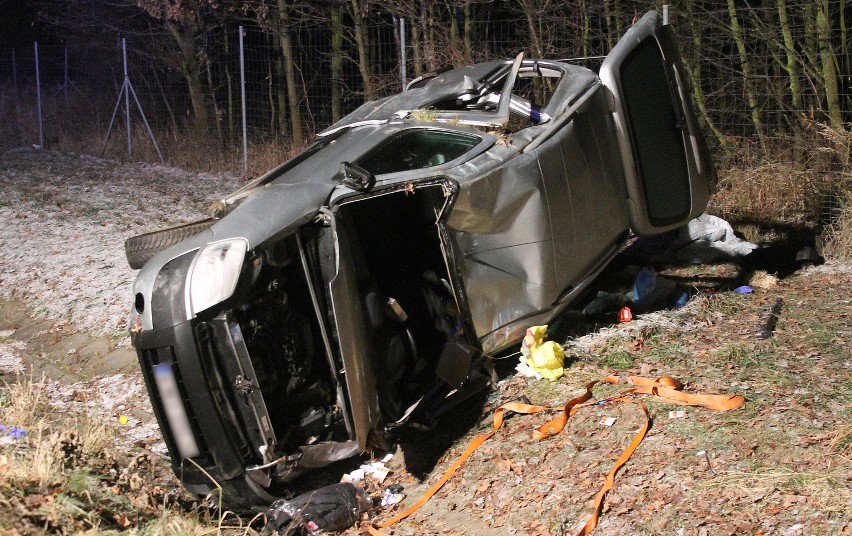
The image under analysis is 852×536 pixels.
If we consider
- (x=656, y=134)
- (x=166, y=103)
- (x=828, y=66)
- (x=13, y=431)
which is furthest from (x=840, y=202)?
(x=166, y=103)

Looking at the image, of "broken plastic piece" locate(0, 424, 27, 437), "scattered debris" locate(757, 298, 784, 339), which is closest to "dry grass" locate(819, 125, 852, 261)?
"scattered debris" locate(757, 298, 784, 339)

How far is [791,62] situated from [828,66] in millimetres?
420

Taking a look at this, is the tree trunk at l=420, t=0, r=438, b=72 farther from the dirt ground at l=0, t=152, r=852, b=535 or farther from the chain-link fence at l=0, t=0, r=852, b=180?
the dirt ground at l=0, t=152, r=852, b=535

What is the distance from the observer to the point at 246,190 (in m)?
5.39

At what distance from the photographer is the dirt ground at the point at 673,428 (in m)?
3.97

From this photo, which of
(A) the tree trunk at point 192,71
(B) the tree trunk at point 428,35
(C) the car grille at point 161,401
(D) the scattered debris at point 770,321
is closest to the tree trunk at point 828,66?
(D) the scattered debris at point 770,321

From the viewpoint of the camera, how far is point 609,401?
5.09 meters

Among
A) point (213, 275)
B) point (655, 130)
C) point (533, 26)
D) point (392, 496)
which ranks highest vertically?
point (533, 26)

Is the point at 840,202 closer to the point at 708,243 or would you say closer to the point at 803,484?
the point at 708,243

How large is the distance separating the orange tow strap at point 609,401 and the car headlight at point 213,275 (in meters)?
1.39

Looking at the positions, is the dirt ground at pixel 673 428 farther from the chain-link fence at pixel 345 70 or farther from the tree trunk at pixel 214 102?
the tree trunk at pixel 214 102

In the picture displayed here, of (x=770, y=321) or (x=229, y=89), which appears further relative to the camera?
(x=229, y=89)

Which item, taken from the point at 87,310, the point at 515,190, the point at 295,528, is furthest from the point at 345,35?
the point at 295,528

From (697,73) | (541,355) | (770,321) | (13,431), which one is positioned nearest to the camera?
(13,431)
